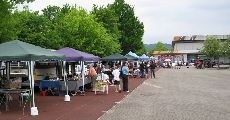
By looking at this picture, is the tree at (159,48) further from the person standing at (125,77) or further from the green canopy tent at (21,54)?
the green canopy tent at (21,54)

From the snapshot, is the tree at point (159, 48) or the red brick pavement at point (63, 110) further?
the tree at point (159, 48)

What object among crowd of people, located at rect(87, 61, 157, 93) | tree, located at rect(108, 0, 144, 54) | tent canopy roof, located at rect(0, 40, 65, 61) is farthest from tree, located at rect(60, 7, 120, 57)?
tent canopy roof, located at rect(0, 40, 65, 61)

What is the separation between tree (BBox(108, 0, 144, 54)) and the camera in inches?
2677

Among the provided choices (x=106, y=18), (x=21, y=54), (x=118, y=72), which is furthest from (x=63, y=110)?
(x=106, y=18)

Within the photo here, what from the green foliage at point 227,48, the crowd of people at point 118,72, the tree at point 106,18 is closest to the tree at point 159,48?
the green foliage at point 227,48

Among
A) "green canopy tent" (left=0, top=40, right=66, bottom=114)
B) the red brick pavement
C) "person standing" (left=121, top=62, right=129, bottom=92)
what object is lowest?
the red brick pavement

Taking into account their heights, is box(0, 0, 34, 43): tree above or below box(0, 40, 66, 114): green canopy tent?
above

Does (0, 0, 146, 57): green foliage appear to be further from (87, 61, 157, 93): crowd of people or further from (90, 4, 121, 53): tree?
(87, 61, 157, 93): crowd of people

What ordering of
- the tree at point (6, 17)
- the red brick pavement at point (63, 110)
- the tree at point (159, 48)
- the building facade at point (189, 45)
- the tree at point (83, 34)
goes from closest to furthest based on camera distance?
the red brick pavement at point (63, 110), the tree at point (6, 17), the tree at point (83, 34), the building facade at point (189, 45), the tree at point (159, 48)

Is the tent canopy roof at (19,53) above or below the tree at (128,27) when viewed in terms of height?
below

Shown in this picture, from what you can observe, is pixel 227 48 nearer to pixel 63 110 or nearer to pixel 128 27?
pixel 128 27

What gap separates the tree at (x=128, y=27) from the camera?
68000mm

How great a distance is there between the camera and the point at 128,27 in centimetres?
6881

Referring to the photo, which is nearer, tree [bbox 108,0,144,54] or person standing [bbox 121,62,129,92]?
person standing [bbox 121,62,129,92]
